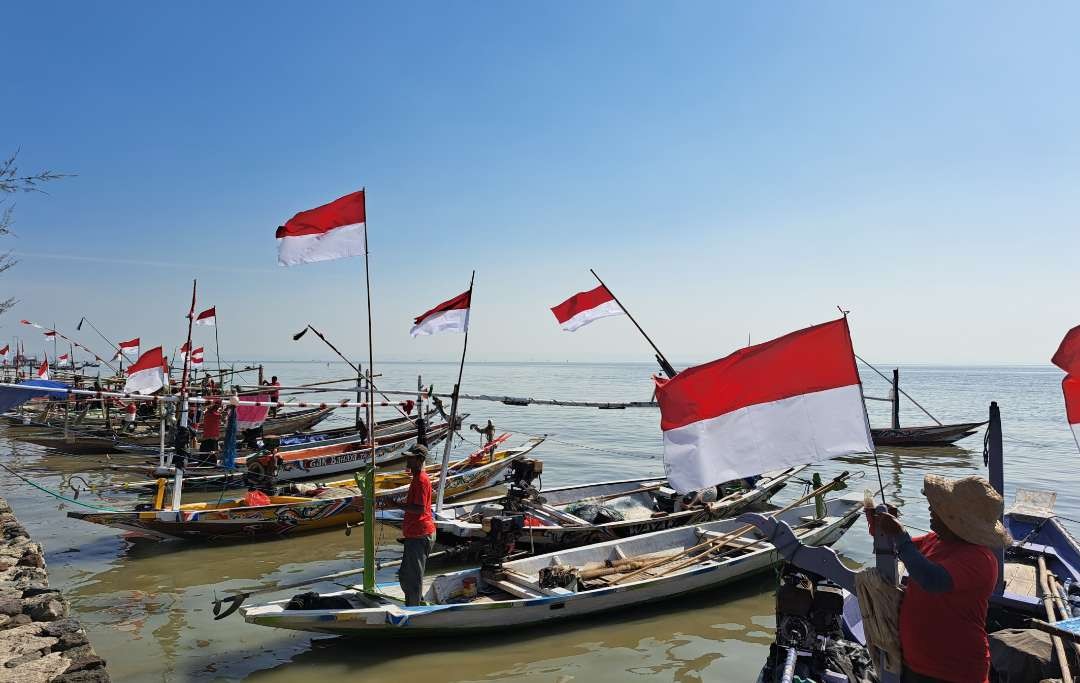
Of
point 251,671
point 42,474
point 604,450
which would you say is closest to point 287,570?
point 251,671

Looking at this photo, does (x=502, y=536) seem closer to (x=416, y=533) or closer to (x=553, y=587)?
(x=553, y=587)

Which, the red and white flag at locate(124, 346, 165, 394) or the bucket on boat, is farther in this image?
the red and white flag at locate(124, 346, 165, 394)

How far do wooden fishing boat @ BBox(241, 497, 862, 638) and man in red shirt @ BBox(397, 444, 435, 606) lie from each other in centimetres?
30

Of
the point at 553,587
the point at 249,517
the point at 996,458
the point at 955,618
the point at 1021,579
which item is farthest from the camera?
the point at 249,517

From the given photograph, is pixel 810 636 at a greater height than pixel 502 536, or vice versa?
pixel 810 636

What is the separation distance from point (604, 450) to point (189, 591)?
19.6 metres

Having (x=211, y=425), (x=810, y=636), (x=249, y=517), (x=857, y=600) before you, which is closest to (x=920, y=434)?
(x=249, y=517)

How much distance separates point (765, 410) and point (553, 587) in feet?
14.3

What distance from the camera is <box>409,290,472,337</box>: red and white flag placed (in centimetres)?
1119

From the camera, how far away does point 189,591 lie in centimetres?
1061

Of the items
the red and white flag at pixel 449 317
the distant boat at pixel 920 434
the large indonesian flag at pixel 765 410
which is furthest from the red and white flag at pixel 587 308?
the distant boat at pixel 920 434

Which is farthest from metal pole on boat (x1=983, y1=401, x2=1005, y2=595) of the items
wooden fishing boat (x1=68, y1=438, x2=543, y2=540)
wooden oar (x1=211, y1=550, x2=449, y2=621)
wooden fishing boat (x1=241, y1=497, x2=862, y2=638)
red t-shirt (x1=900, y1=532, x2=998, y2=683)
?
wooden fishing boat (x1=68, y1=438, x2=543, y2=540)

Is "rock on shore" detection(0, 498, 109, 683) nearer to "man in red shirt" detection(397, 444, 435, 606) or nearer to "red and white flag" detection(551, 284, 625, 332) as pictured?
"man in red shirt" detection(397, 444, 435, 606)

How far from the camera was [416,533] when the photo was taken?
821 centimetres
